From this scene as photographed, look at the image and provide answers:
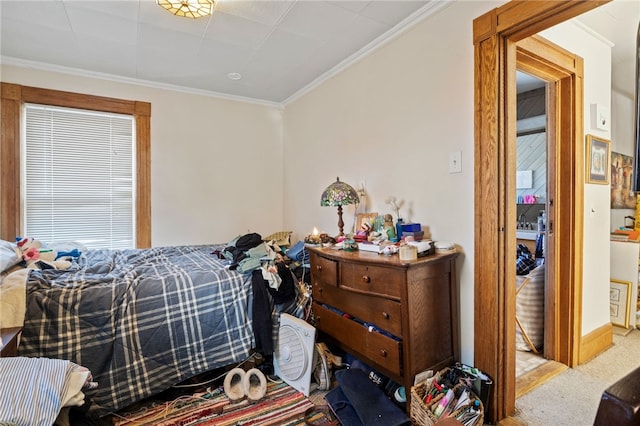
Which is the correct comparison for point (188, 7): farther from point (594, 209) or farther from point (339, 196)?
point (594, 209)

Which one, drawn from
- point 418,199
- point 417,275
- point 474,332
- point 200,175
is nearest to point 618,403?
point 417,275

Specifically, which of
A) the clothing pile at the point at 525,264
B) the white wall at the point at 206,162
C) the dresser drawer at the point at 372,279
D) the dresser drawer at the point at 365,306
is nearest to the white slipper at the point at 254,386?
the dresser drawer at the point at 365,306

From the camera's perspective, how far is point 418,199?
6.79ft

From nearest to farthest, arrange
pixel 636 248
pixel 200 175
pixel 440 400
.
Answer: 1. pixel 440 400
2. pixel 636 248
3. pixel 200 175

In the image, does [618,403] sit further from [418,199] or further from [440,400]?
[418,199]

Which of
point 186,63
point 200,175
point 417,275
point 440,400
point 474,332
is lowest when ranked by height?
point 440,400

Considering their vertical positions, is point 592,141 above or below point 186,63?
below

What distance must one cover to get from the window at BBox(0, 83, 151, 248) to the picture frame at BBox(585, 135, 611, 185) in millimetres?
3779

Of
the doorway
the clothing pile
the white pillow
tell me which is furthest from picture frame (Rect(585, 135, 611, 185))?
the white pillow

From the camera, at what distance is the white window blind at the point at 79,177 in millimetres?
2844

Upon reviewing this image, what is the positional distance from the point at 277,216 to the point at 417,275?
2.60m

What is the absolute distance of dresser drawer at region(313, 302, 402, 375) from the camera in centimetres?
158

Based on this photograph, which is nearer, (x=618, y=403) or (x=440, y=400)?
(x=618, y=403)

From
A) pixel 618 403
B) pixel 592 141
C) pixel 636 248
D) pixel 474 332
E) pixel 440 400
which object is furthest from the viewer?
pixel 636 248
